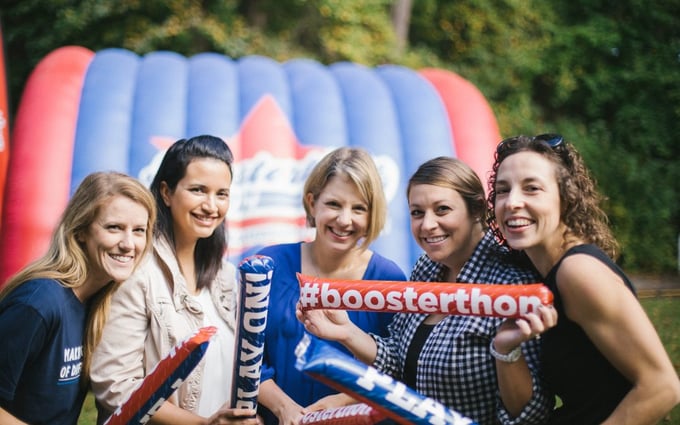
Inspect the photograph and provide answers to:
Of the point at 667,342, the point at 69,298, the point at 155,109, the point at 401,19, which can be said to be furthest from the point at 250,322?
the point at 401,19

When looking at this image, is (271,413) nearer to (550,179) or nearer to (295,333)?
(295,333)

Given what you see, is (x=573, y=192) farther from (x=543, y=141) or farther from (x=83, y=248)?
(x=83, y=248)

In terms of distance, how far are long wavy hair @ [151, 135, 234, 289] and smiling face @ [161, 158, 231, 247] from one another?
0.02 metres

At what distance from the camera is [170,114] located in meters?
6.11

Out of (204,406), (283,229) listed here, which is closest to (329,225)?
(204,406)

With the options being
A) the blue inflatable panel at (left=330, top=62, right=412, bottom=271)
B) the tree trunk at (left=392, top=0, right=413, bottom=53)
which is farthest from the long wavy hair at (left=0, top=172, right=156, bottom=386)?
the tree trunk at (left=392, top=0, right=413, bottom=53)

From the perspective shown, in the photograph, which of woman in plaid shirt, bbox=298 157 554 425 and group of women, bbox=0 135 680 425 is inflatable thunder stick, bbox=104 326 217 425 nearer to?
group of women, bbox=0 135 680 425

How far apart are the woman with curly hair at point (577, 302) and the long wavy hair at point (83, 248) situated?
4.18ft

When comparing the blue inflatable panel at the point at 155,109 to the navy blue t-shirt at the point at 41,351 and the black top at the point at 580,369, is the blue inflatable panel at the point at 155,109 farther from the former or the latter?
the black top at the point at 580,369

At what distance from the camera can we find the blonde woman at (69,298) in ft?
7.55

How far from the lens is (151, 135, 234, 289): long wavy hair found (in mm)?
3000

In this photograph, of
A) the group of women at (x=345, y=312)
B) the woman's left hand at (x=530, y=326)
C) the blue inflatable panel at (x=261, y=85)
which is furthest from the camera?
the blue inflatable panel at (x=261, y=85)

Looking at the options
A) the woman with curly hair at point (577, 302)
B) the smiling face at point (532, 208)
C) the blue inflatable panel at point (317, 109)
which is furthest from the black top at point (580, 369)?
the blue inflatable panel at point (317, 109)

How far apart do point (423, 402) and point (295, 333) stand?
82cm
